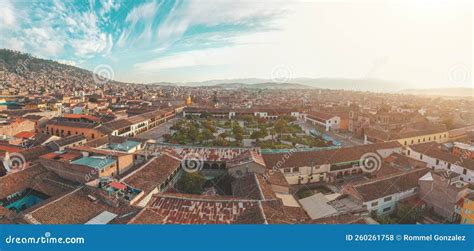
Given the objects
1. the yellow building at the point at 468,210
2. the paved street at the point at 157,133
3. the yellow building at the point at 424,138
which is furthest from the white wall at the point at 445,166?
the paved street at the point at 157,133

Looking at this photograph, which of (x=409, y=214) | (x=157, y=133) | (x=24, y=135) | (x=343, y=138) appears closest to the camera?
(x=409, y=214)

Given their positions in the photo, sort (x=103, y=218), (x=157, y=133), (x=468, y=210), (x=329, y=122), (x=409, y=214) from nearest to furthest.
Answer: (x=103, y=218) → (x=468, y=210) → (x=409, y=214) → (x=157, y=133) → (x=329, y=122)

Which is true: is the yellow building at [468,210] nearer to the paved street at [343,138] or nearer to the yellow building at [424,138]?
the yellow building at [424,138]

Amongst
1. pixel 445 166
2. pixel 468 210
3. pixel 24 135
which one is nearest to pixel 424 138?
pixel 445 166

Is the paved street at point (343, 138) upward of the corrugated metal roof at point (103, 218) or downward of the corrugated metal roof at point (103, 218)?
downward

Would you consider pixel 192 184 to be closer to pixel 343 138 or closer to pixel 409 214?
pixel 409 214

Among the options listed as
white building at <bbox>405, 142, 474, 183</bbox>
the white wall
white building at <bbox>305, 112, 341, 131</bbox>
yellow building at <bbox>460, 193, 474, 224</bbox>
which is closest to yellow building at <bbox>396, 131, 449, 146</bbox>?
white building at <bbox>405, 142, 474, 183</bbox>

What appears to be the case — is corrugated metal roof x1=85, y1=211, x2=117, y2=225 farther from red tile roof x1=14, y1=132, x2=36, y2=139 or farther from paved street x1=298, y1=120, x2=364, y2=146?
paved street x1=298, y1=120, x2=364, y2=146

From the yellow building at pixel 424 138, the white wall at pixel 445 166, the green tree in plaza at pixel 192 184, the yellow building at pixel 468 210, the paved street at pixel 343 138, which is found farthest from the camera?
the paved street at pixel 343 138

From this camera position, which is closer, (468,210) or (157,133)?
(468,210)
